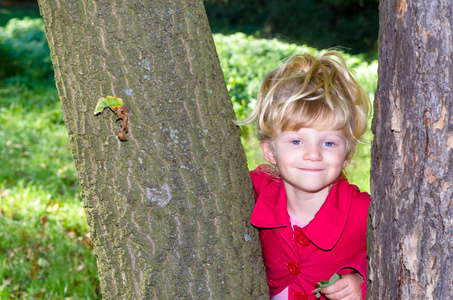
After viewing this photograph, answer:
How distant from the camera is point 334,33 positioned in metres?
15.2

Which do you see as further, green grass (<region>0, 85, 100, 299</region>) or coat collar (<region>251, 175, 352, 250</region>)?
green grass (<region>0, 85, 100, 299</region>)

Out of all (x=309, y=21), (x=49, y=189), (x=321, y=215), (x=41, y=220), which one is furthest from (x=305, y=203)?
(x=309, y=21)

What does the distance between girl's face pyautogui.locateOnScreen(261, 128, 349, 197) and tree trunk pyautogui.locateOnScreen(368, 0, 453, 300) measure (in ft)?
1.40

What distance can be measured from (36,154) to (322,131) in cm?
463

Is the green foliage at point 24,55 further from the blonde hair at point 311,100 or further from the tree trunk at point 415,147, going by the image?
the tree trunk at point 415,147

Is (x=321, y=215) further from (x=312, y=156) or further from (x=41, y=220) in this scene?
(x=41, y=220)

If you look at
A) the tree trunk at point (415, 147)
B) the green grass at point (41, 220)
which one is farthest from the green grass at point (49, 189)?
the tree trunk at point (415, 147)

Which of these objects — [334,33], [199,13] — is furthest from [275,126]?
[334,33]

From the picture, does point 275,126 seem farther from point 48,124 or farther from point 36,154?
point 48,124

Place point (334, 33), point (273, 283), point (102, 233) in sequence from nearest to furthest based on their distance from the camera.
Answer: point (102, 233) → point (273, 283) → point (334, 33)

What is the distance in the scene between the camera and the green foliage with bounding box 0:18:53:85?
9.88 metres

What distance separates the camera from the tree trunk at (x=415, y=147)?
4.27 feet

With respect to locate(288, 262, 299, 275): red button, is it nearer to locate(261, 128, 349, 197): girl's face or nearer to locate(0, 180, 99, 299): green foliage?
locate(261, 128, 349, 197): girl's face

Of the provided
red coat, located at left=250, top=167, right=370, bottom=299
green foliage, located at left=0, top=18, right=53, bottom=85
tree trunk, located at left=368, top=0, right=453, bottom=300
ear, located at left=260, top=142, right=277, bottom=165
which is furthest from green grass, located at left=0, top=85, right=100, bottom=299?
green foliage, located at left=0, top=18, right=53, bottom=85
